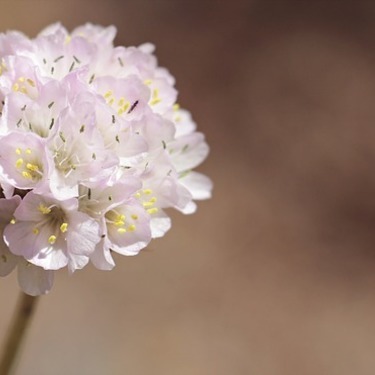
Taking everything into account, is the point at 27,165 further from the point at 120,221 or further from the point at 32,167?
the point at 120,221

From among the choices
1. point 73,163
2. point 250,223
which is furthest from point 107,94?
point 250,223

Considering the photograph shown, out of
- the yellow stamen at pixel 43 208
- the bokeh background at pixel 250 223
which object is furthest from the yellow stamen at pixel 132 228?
the bokeh background at pixel 250 223

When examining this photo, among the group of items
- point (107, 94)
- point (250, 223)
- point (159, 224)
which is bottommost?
point (250, 223)

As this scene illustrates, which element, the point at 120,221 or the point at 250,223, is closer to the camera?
the point at 120,221

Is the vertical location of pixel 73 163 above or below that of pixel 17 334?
above

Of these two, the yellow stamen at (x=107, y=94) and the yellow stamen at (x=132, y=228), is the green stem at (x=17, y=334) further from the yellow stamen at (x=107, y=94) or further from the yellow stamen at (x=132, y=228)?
the yellow stamen at (x=107, y=94)

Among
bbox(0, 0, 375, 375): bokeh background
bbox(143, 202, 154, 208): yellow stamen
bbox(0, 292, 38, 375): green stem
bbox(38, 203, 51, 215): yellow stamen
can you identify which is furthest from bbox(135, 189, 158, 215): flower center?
bbox(0, 0, 375, 375): bokeh background

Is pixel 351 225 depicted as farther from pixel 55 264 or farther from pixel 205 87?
pixel 55 264
